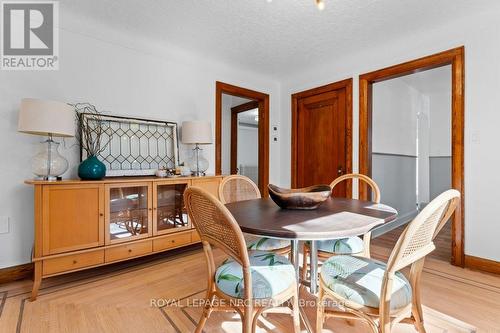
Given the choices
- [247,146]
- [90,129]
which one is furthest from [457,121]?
[247,146]

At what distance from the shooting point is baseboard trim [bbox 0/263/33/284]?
2045 millimetres

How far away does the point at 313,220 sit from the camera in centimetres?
125

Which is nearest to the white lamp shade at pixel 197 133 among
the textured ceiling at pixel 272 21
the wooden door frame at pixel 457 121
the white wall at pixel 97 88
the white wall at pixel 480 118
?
the white wall at pixel 97 88

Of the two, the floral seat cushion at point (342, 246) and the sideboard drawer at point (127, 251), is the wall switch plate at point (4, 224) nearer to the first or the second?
the sideboard drawer at point (127, 251)

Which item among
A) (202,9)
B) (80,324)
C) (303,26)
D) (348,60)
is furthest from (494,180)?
(80,324)

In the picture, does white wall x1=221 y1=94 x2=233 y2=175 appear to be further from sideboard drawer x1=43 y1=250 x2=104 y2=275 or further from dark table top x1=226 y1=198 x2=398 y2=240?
dark table top x1=226 y1=198 x2=398 y2=240

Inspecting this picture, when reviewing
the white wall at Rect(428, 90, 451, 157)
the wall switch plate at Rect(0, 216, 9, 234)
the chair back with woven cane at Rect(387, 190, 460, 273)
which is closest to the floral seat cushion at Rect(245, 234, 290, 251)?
the chair back with woven cane at Rect(387, 190, 460, 273)

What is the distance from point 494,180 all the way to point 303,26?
2240mm

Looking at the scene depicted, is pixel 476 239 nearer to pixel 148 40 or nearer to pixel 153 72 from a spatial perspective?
pixel 153 72

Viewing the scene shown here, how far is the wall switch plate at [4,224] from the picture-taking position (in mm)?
2049

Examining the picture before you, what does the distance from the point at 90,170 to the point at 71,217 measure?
1.32ft

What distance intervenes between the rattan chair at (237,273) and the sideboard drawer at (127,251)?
4.00 ft

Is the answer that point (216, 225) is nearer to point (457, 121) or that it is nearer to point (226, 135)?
point (457, 121)

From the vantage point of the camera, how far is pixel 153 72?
2.83m
